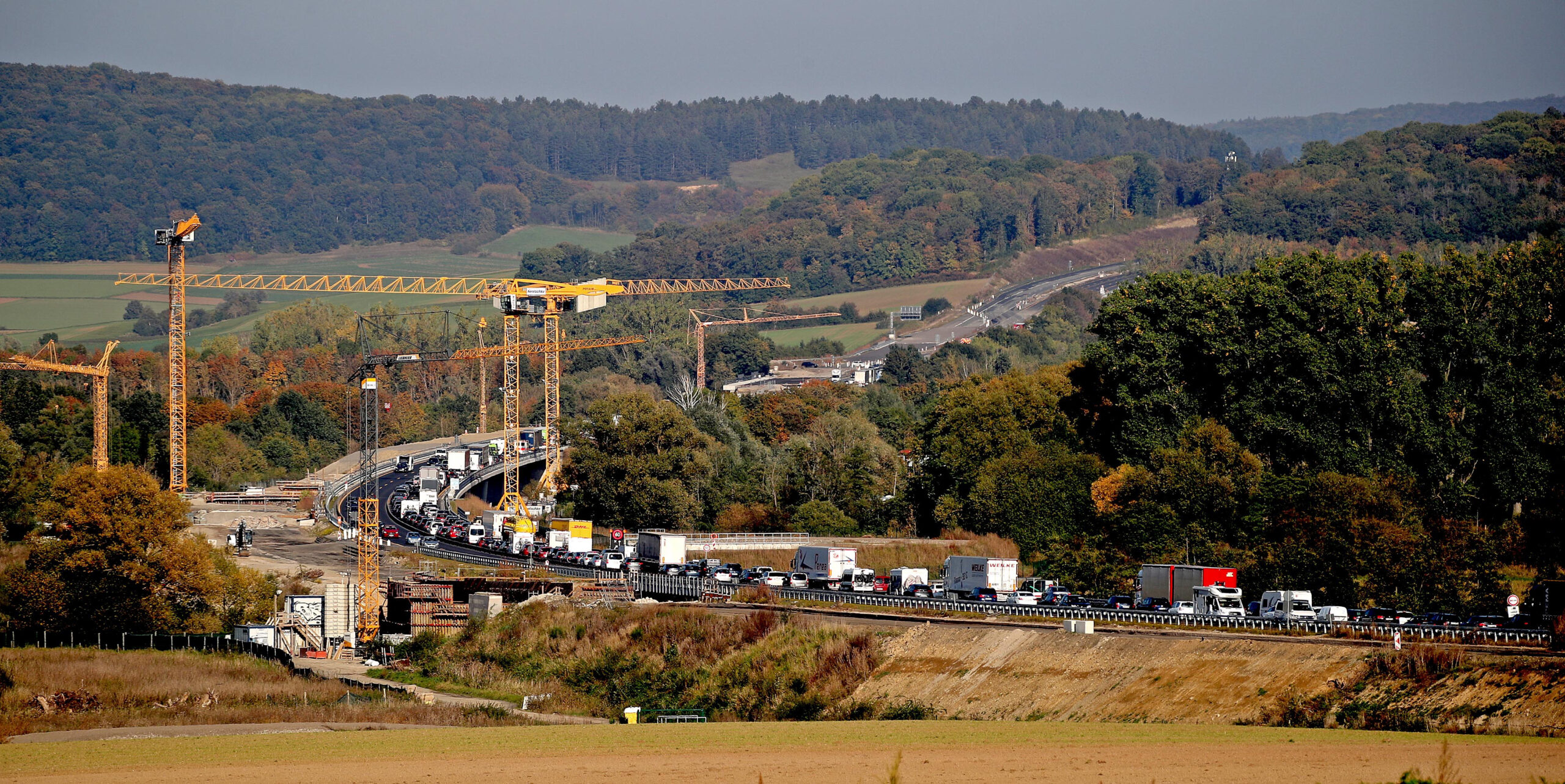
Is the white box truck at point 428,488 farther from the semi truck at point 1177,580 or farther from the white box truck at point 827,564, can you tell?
the semi truck at point 1177,580

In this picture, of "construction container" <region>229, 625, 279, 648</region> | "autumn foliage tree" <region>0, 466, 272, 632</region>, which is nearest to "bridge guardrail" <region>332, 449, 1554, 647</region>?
"construction container" <region>229, 625, 279, 648</region>

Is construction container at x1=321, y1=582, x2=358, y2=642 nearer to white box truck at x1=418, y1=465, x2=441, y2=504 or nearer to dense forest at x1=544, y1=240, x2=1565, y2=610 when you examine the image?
dense forest at x1=544, y1=240, x2=1565, y2=610

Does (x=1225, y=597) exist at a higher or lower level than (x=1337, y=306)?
lower

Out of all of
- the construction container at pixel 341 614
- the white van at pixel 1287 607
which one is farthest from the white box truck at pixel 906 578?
the construction container at pixel 341 614

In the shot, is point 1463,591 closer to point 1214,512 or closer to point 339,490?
point 1214,512

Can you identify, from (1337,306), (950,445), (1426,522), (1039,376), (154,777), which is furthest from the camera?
(1039,376)

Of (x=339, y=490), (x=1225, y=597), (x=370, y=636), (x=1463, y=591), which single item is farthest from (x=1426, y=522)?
(x=339, y=490)
